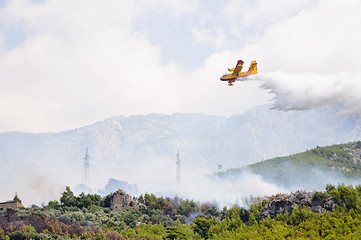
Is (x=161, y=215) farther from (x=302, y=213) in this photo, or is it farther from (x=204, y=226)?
(x=302, y=213)

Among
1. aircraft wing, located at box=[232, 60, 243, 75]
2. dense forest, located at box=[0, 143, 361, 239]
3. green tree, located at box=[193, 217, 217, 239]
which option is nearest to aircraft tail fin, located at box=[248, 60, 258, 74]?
aircraft wing, located at box=[232, 60, 243, 75]

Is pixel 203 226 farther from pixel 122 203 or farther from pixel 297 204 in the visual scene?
pixel 122 203

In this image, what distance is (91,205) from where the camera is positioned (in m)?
113

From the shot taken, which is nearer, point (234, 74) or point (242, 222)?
point (242, 222)

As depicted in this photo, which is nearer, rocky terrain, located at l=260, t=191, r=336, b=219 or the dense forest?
Result: the dense forest

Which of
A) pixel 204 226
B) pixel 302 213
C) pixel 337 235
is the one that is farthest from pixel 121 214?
pixel 337 235

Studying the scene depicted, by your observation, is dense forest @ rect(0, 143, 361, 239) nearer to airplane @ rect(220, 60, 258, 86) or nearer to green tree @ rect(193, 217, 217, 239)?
green tree @ rect(193, 217, 217, 239)

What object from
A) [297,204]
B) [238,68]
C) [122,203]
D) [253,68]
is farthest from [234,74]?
[122,203]

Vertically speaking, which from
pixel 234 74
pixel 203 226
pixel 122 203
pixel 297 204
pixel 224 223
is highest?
pixel 234 74

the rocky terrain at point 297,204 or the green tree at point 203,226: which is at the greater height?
the rocky terrain at point 297,204

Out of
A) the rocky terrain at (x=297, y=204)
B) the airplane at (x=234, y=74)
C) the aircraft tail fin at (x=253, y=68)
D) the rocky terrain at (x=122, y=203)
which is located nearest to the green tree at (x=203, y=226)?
the rocky terrain at (x=297, y=204)

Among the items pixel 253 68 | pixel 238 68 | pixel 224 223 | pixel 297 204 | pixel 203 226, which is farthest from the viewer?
pixel 253 68

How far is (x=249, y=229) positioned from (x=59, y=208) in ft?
173

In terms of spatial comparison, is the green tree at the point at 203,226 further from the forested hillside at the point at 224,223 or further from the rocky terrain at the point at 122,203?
the rocky terrain at the point at 122,203
